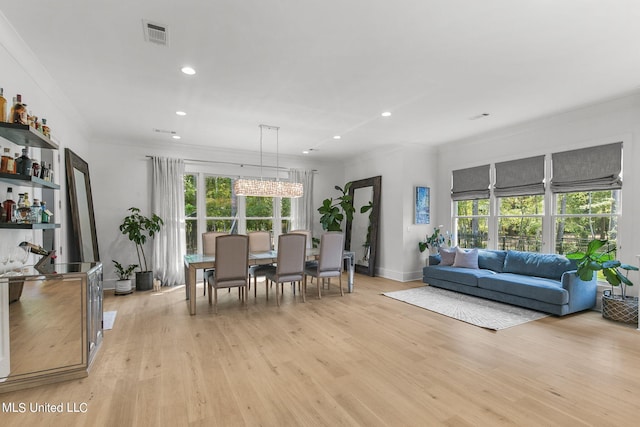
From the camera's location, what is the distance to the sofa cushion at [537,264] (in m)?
4.33

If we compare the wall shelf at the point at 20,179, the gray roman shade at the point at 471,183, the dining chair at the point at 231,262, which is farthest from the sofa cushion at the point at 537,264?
the wall shelf at the point at 20,179

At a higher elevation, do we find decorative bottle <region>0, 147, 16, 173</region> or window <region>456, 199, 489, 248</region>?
decorative bottle <region>0, 147, 16, 173</region>

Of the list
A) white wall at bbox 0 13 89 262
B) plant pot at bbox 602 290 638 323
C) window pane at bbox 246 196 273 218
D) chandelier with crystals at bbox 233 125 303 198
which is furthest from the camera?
window pane at bbox 246 196 273 218

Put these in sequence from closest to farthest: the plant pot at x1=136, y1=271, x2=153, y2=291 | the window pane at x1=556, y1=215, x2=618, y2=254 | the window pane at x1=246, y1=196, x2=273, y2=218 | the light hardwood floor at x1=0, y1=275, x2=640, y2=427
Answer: the light hardwood floor at x1=0, y1=275, x2=640, y2=427 < the window pane at x1=556, y1=215, x2=618, y2=254 < the plant pot at x1=136, y1=271, x2=153, y2=291 < the window pane at x1=246, y1=196, x2=273, y2=218

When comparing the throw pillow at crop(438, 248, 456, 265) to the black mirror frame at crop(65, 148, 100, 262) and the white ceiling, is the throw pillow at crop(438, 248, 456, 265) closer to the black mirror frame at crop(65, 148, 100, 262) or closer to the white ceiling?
the white ceiling

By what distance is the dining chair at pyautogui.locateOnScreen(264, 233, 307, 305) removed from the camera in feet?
14.8

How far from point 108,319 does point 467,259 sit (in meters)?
5.42

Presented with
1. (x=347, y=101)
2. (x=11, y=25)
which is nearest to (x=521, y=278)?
(x=347, y=101)

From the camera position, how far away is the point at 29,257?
9.20 feet

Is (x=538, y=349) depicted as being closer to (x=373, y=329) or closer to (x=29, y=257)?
(x=373, y=329)

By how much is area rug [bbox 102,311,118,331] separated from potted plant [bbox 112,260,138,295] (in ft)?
3.53

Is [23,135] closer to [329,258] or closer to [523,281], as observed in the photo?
[329,258]

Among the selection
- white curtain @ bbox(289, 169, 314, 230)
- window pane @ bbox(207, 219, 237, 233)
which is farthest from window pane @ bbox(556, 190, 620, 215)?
window pane @ bbox(207, 219, 237, 233)

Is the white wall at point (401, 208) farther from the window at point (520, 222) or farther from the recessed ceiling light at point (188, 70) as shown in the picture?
the recessed ceiling light at point (188, 70)
